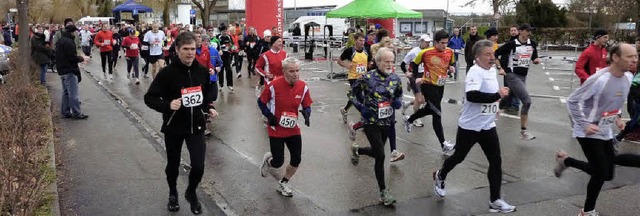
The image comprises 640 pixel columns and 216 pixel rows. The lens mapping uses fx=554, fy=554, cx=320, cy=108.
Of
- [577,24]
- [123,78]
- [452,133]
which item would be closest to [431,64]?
[452,133]

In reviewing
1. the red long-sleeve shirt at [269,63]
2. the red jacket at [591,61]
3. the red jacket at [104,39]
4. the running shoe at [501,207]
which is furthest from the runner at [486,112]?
the red jacket at [104,39]

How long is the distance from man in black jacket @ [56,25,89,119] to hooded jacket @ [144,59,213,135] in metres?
5.75

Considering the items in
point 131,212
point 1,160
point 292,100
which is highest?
point 292,100

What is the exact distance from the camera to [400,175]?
21.8 ft

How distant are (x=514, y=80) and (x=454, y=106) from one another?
9.31 feet

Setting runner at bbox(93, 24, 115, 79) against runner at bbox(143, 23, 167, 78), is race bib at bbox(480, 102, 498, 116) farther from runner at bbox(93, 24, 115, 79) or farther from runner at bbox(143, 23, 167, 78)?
runner at bbox(93, 24, 115, 79)

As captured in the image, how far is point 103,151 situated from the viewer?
7.80 m

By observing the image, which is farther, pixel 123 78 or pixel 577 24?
pixel 577 24

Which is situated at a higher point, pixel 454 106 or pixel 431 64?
pixel 431 64

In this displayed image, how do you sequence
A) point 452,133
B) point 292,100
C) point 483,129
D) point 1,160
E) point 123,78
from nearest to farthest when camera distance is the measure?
point 1,160, point 483,129, point 292,100, point 452,133, point 123,78

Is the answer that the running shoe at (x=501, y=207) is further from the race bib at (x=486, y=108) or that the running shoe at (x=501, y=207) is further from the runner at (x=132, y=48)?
the runner at (x=132, y=48)

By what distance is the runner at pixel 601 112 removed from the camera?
4816mm

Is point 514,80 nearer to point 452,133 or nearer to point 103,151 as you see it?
point 452,133

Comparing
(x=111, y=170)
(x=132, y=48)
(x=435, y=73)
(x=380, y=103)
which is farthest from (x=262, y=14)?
(x=380, y=103)
